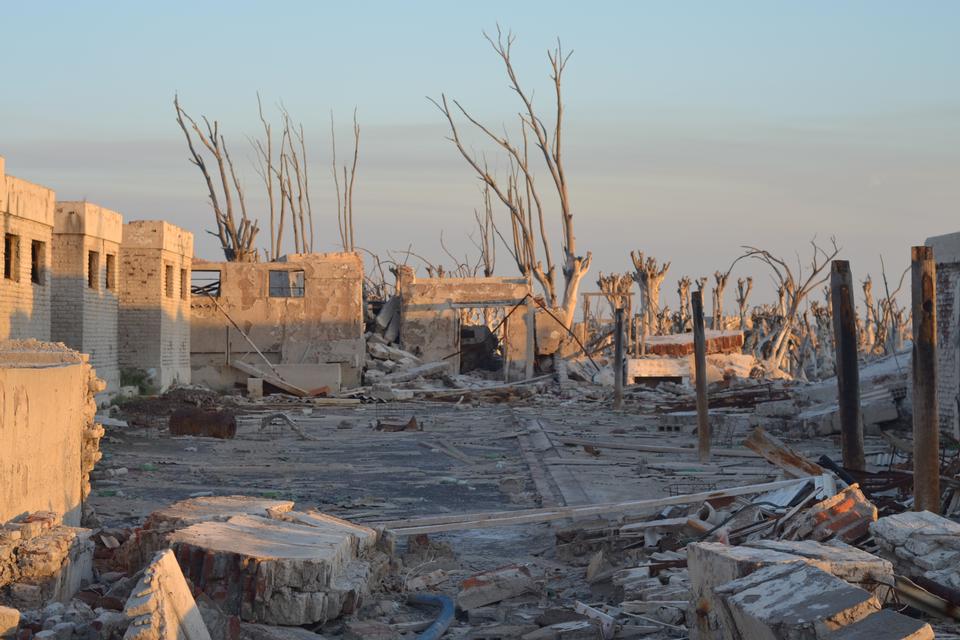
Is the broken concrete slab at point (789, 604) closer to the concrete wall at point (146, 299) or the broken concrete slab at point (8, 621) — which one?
the broken concrete slab at point (8, 621)

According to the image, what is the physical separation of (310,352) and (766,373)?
12.2 meters

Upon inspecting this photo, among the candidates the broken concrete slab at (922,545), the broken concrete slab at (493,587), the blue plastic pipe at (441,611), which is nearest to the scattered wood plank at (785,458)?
the broken concrete slab at (922,545)

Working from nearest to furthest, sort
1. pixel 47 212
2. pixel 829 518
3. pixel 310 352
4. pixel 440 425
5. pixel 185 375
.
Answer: pixel 829 518 → pixel 47 212 → pixel 440 425 → pixel 185 375 → pixel 310 352

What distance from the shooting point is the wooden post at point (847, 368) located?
9.89m

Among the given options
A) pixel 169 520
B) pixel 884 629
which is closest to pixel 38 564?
pixel 169 520

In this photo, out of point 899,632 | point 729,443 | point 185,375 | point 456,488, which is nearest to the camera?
point 899,632

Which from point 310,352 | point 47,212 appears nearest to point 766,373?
point 310,352

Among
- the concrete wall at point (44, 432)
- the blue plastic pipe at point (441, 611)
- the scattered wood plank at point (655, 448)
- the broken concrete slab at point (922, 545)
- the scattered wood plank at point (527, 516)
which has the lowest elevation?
the blue plastic pipe at point (441, 611)

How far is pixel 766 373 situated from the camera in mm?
30469

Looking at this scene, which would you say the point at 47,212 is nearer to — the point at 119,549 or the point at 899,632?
the point at 119,549

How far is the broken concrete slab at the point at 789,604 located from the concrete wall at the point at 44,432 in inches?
169

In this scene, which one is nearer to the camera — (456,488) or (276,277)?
(456,488)

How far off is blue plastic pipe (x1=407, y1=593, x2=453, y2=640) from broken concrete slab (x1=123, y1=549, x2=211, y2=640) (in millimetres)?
1275

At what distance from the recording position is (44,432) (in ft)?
25.5
